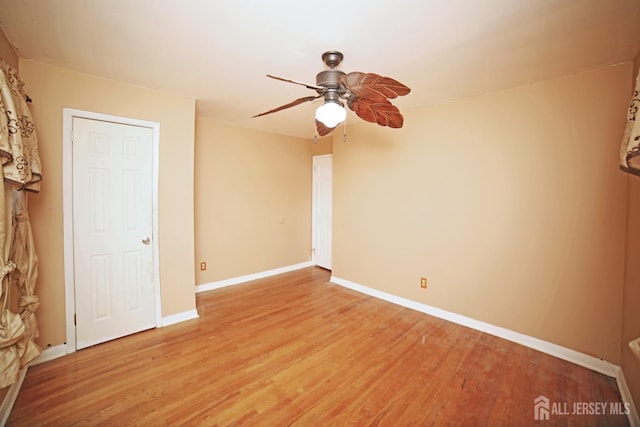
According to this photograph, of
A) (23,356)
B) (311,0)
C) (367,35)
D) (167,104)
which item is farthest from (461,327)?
(167,104)

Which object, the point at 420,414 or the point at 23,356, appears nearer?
the point at 23,356

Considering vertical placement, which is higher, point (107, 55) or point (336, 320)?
point (107, 55)

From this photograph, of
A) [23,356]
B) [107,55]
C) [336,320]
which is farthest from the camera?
[336,320]

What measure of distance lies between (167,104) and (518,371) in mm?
3934

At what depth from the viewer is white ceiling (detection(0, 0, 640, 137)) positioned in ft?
4.78

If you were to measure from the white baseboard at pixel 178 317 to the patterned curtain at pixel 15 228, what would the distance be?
1018mm

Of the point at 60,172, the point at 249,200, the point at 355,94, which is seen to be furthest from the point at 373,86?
the point at 249,200

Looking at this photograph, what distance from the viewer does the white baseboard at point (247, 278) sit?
12.6 feet

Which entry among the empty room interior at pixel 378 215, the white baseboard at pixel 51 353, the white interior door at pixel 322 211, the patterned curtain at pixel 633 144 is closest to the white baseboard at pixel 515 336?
the empty room interior at pixel 378 215

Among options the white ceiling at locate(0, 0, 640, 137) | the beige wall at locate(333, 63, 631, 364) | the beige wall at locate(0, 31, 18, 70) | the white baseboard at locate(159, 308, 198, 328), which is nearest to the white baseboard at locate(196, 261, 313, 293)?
the white baseboard at locate(159, 308, 198, 328)

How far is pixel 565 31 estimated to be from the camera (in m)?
1.63

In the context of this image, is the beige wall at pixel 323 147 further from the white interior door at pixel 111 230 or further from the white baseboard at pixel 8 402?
the white baseboard at pixel 8 402

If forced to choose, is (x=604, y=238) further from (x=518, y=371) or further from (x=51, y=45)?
(x=51, y=45)

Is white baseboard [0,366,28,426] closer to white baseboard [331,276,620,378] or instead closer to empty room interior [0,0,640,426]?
empty room interior [0,0,640,426]
